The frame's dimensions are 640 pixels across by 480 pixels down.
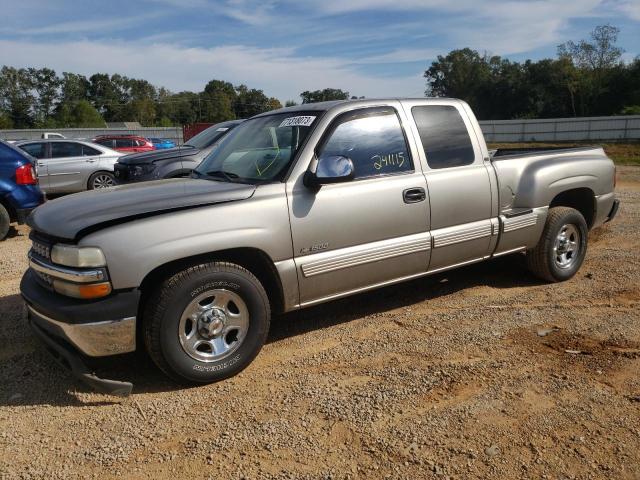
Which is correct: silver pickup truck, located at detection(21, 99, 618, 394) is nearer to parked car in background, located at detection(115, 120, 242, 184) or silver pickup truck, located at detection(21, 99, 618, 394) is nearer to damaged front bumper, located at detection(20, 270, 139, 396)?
damaged front bumper, located at detection(20, 270, 139, 396)

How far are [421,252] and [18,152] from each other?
20.8ft

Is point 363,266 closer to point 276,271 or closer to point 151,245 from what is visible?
point 276,271

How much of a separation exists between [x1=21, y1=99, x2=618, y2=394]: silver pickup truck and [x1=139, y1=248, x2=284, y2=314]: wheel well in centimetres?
1

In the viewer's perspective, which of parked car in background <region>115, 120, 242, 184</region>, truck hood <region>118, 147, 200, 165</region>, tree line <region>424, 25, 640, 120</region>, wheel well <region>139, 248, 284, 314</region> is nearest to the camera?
wheel well <region>139, 248, 284, 314</region>

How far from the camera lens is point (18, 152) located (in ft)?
26.1

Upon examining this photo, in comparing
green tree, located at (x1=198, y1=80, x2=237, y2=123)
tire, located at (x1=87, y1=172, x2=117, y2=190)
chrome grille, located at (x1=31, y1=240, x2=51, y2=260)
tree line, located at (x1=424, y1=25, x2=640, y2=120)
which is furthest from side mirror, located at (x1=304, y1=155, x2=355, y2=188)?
green tree, located at (x1=198, y1=80, x2=237, y2=123)

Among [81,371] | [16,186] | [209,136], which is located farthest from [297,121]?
[209,136]

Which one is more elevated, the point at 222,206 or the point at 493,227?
the point at 222,206

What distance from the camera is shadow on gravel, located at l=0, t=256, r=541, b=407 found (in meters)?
3.58

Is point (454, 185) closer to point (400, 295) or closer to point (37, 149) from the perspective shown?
point (400, 295)

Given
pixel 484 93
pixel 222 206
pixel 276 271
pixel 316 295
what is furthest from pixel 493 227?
pixel 484 93

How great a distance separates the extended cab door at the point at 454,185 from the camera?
4.50 m

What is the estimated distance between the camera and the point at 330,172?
3.81 m

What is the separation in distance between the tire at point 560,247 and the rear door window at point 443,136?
3.90 ft
